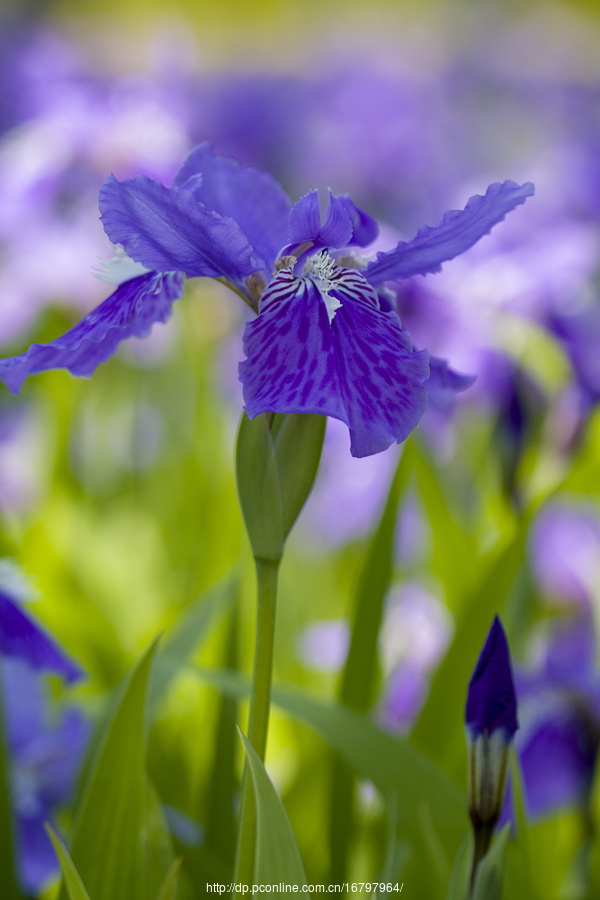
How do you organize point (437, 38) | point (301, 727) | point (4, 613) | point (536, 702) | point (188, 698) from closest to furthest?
point (4, 613) → point (536, 702) → point (301, 727) → point (188, 698) → point (437, 38)

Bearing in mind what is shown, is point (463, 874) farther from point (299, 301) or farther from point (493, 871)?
point (299, 301)

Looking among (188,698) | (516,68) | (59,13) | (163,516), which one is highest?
(59,13)

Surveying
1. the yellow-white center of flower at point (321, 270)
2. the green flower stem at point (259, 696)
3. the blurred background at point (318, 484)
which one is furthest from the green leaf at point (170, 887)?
the yellow-white center of flower at point (321, 270)

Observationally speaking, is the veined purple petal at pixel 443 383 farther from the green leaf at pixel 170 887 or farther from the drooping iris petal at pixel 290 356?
the green leaf at pixel 170 887

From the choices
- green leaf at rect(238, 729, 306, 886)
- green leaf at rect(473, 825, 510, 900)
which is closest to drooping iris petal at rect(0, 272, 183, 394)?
green leaf at rect(238, 729, 306, 886)

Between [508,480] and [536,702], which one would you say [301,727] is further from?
[508,480]

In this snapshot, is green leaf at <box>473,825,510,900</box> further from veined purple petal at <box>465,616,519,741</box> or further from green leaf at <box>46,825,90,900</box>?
green leaf at <box>46,825,90,900</box>

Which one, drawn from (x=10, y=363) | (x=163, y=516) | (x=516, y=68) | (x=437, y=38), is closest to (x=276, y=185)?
(x=10, y=363)
